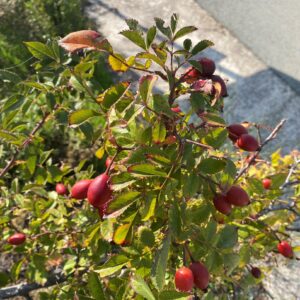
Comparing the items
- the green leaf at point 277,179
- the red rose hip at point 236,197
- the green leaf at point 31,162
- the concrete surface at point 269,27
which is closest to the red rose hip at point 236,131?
the red rose hip at point 236,197

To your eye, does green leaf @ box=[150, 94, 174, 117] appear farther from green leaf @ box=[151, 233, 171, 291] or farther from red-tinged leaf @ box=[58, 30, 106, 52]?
green leaf @ box=[151, 233, 171, 291]

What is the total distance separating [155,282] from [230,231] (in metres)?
0.26

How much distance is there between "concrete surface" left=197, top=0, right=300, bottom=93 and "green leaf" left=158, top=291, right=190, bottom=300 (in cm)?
307

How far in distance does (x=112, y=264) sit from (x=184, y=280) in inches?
7.5

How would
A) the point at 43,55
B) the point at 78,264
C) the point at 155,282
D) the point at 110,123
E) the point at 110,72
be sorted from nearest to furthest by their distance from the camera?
1. the point at 155,282
2. the point at 110,123
3. the point at 43,55
4. the point at 78,264
5. the point at 110,72

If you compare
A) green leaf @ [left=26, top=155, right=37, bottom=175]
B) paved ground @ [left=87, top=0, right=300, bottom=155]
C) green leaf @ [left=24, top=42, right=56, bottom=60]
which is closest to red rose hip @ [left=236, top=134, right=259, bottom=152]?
green leaf @ [left=24, top=42, right=56, bottom=60]

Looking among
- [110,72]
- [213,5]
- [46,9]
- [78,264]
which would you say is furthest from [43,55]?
[213,5]

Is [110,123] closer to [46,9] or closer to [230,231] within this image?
[230,231]

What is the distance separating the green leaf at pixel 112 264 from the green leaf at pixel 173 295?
19 centimetres

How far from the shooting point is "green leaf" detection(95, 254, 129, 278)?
1.02m

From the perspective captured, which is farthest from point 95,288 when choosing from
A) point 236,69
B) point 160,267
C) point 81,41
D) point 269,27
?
point 269,27

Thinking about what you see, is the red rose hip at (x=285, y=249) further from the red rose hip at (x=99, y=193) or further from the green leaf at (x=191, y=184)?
the red rose hip at (x=99, y=193)

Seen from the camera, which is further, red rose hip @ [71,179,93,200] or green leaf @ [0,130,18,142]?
green leaf @ [0,130,18,142]

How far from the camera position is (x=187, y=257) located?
3.42ft
